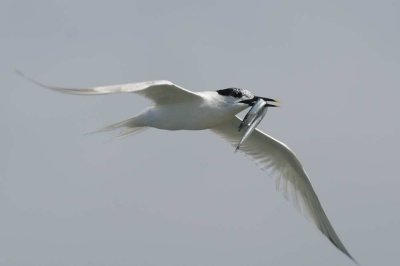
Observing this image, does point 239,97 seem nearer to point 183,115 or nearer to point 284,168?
point 183,115

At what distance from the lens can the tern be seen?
55.5ft

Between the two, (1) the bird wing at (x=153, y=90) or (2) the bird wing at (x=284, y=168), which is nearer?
(1) the bird wing at (x=153, y=90)

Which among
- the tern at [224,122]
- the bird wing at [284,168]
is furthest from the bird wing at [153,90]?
the bird wing at [284,168]

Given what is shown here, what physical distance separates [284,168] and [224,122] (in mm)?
2744

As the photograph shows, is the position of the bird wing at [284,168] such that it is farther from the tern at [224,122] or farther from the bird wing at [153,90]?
the bird wing at [153,90]

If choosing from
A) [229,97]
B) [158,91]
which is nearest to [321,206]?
[229,97]

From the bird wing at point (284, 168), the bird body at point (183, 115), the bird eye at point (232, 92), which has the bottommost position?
the bird wing at point (284, 168)

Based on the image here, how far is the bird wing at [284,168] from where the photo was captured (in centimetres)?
2023

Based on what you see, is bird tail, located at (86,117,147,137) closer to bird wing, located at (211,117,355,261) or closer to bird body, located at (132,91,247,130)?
bird body, located at (132,91,247,130)

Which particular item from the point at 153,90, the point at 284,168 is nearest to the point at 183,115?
the point at 153,90

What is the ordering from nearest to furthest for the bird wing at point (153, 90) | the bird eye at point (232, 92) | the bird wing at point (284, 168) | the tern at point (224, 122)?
the bird wing at point (153, 90) < the tern at point (224, 122) < the bird eye at point (232, 92) < the bird wing at point (284, 168)

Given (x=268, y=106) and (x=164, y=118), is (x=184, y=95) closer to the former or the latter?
(x=164, y=118)

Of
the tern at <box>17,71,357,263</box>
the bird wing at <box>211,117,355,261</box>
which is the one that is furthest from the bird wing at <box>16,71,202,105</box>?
the bird wing at <box>211,117,355,261</box>

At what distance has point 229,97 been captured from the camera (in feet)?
58.6
